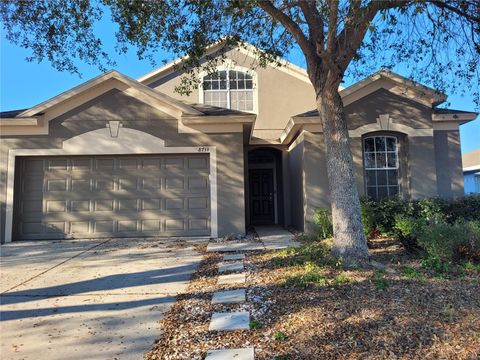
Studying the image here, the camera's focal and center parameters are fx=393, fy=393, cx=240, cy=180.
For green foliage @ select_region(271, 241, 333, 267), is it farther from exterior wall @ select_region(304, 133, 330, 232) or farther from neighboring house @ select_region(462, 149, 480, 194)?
neighboring house @ select_region(462, 149, 480, 194)

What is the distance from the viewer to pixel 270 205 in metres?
15.5

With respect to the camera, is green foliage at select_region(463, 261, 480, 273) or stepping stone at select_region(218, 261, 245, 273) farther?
stepping stone at select_region(218, 261, 245, 273)

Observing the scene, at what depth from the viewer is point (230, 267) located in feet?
23.3

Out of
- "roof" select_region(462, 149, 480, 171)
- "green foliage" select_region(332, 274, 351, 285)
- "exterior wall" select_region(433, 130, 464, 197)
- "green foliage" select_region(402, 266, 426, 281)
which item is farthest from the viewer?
"roof" select_region(462, 149, 480, 171)

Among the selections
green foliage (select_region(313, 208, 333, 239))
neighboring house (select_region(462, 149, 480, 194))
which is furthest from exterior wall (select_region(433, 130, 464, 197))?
neighboring house (select_region(462, 149, 480, 194))

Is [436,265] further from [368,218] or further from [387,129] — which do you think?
[387,129]

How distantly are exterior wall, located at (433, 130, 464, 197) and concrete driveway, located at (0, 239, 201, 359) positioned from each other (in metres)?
7.87

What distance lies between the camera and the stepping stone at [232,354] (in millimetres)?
3551

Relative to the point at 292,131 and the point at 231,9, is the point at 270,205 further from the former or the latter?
the point at 231,9

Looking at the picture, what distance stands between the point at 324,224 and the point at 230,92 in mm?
→ 7783

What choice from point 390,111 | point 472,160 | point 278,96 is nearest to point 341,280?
point 390,111

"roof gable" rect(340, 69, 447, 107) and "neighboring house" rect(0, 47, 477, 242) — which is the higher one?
"roof gable" rect(340, 69, 447, 107)

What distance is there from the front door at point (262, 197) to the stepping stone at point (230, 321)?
1081cm

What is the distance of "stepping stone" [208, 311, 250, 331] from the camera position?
13.9 feet
